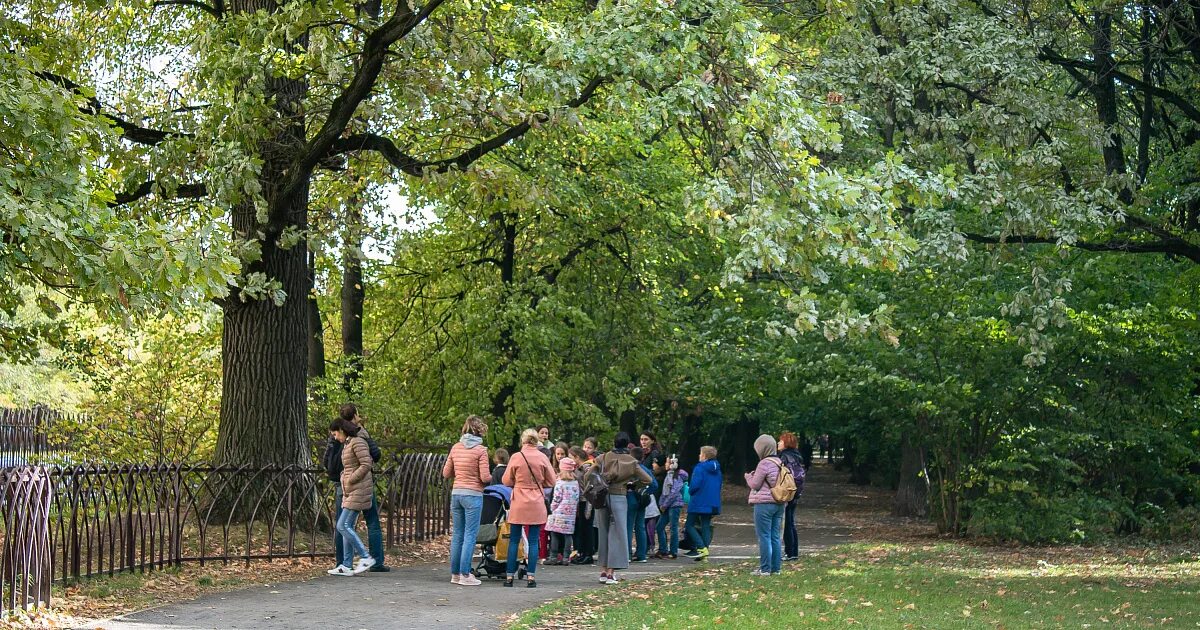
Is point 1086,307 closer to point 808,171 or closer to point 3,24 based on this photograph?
point 808,171

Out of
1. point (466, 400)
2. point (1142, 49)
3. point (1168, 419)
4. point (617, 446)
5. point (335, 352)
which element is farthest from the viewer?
point (335, 352)

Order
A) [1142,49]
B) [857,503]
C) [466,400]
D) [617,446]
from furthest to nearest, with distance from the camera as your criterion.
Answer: [857,503], [466,400], [1142,49], [617,446]

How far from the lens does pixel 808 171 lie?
11938mm

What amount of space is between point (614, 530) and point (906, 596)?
321 centimetres

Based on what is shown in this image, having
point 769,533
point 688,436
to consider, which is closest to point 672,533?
point 769,533

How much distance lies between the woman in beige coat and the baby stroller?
125cm

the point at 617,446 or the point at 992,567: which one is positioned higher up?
the point at 617,446

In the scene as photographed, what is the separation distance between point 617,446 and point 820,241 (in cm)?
399

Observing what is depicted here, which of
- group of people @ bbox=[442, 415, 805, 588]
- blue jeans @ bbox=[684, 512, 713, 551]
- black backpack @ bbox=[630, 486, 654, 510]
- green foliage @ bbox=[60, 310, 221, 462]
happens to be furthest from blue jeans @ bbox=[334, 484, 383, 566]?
green foliage @ bbox=[60, 310, 221, 462]

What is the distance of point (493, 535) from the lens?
1366 centimetres

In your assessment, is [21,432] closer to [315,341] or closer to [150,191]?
[315,341]

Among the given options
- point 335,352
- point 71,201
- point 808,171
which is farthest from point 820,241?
point 335,352

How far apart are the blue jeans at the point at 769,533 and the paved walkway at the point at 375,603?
1.36m

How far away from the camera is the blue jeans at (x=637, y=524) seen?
53.8 ft
